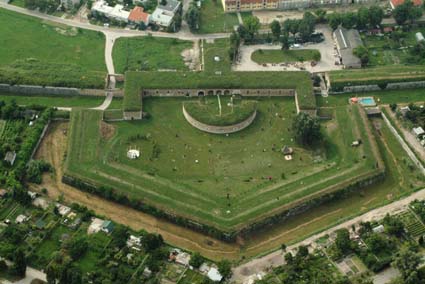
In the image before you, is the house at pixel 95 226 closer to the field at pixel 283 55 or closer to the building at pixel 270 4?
the field at pixel 283 55

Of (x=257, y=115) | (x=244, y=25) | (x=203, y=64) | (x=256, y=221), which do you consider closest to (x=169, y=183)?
(x=256, y=221)

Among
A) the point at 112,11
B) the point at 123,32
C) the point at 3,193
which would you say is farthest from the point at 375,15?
the point at 3,193

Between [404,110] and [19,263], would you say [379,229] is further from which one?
[19,263]

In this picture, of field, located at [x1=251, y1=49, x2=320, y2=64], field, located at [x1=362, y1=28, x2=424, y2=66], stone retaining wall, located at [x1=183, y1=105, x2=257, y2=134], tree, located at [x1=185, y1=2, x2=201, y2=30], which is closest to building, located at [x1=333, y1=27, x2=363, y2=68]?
field, located at [x1=362, y1=28, x2=424, y2=66]

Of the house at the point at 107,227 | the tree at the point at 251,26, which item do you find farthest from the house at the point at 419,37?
the house at the point at 107,227

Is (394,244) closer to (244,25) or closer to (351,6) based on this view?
(244,25)

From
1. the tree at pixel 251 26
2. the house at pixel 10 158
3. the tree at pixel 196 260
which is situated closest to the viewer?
the tree at pixel 196 260
